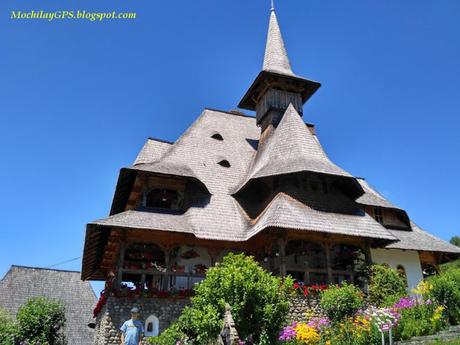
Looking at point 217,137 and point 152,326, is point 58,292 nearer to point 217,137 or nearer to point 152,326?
point 217,137

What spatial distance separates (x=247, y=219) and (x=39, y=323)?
10410 mm

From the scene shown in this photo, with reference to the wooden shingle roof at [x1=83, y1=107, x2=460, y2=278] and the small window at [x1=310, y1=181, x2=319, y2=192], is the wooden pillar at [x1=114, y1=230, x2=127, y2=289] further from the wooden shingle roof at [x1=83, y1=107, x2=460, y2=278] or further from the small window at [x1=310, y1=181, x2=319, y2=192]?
the small window at [x1=310, y1=181, x2=319, y2=192]

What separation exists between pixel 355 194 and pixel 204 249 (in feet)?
24.0

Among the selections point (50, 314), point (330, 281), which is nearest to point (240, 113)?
point (330, 281)

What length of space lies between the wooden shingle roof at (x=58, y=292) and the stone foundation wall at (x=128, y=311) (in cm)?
1415

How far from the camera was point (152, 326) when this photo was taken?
14.3m

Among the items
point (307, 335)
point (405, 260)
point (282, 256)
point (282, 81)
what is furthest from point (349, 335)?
point (282, 81)

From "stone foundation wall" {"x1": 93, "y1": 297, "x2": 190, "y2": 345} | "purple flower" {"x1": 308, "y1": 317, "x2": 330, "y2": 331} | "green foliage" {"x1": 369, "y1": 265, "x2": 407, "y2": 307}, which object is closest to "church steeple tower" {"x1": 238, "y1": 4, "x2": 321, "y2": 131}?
"green foliage" {"x1": 369, "y1": 265, "x2": 407, "y2": 307}

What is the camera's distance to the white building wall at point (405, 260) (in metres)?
19.9

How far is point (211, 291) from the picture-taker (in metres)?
11.9

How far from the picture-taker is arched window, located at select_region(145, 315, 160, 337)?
14195mm

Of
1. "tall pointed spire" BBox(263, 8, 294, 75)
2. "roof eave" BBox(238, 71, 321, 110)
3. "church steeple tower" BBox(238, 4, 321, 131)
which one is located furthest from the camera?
"tall pointed spire" BBox(263, 8, 294, 75)

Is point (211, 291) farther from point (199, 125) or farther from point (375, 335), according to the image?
point (199, 125)

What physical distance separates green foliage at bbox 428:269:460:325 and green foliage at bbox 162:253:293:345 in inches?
159
